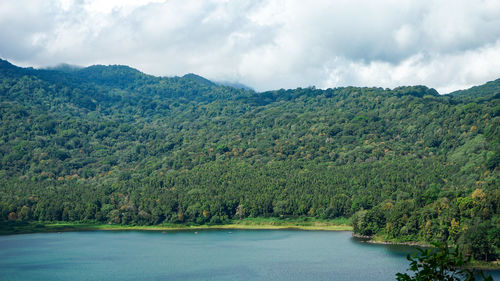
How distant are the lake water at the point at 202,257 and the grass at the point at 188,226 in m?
8.31

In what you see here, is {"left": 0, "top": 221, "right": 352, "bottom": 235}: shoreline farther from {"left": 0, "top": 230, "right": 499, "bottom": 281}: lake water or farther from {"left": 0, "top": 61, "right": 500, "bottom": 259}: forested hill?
{"left": 0, "top": 230, "right": 499, "bottom": 281}: lake water

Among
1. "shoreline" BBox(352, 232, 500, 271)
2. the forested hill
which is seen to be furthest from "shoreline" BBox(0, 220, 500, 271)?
"shoreline" BBox(352, 232, 500, 271)

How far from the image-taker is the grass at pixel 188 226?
134 metres

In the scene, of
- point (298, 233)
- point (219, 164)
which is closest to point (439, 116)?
point (219, 164)

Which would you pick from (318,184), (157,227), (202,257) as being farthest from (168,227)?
(202,257)

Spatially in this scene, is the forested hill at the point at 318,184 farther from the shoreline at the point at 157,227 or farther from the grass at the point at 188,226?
the shoreline at the point at 157,227

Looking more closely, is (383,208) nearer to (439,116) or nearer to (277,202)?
A: (277,202)

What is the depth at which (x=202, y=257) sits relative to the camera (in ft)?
311

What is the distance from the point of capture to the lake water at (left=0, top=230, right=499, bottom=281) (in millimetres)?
79375

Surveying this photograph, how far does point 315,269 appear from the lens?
80.5 meters

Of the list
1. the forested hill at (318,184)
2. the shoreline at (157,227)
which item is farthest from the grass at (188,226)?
the forested hill at (318,184)

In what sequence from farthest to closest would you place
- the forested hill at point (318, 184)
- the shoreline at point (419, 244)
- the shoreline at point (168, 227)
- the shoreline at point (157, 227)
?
the shoreline at point (157, 227) → the shoreline at point (168, 227) → the forested hill at point (318, 184) → the shoreline at point (419, 244)

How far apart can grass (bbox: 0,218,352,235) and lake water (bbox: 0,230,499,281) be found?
831 centimetres

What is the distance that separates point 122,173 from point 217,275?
119m
